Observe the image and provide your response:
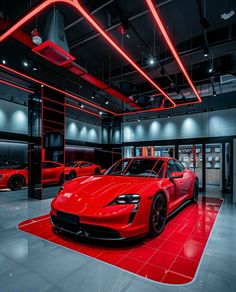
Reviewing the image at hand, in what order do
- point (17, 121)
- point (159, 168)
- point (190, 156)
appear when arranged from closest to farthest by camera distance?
point (159, 168) < point (190, 156) < point (17, 121)

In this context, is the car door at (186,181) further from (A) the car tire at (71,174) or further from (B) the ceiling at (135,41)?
(A) the car tire at (71,174)

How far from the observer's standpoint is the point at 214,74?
17.4ft

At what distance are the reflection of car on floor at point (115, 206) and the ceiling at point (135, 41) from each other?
8.46ft

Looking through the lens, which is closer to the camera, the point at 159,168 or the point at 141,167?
the point at 159,168

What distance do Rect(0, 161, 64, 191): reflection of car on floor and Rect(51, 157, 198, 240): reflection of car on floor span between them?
3.69 metres

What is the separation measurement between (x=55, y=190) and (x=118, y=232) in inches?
194

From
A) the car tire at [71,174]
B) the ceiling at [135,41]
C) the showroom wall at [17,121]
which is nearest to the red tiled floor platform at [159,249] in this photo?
the ceiling at [135,41]

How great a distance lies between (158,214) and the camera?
291 centimetres

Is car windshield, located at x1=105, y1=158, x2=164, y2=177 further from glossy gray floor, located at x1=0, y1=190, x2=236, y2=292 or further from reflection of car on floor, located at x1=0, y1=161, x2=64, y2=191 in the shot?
reflection of car on floor, located at x1=0, y1=161, x2=64, y2=191

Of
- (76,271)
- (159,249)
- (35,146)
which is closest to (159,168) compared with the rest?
(159,249)

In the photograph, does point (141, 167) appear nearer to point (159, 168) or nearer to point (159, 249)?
point (159, 168)

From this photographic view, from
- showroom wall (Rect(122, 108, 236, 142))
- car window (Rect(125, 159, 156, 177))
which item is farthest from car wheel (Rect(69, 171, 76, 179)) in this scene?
car window (Rect(125, 159, 156, 177))

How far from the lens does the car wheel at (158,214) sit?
2.72 m

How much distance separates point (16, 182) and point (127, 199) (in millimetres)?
6824
